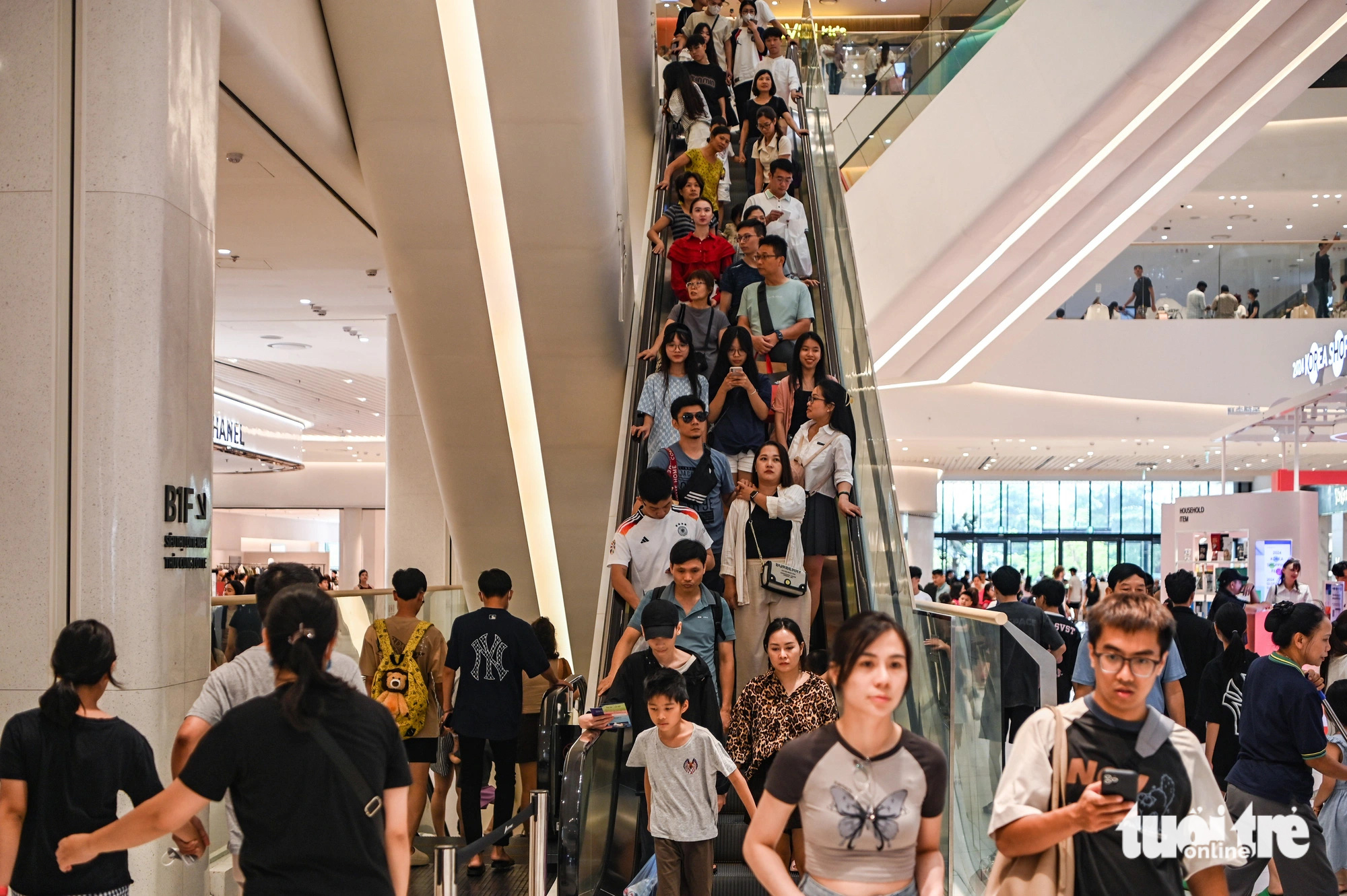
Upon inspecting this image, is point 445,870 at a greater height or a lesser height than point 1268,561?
lesser

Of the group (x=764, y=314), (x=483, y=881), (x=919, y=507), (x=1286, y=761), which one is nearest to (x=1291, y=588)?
(x=764, y=314)

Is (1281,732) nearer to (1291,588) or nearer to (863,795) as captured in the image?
(863,795)

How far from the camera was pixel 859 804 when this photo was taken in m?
2.68

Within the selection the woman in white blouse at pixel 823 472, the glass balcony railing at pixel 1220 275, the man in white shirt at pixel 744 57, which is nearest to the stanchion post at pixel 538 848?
the woman in white blouse at pixel 823 472

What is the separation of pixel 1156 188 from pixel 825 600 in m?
8.53

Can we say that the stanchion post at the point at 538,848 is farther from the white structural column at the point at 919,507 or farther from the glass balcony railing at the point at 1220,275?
the white structural column at the point at 919,507

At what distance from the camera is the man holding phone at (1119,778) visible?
2.55 metres

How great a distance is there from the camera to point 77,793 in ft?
10.2

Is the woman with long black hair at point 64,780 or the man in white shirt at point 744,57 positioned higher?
the man in white shirt at point 744,57

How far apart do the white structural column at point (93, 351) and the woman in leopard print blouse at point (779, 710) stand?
7.55ft

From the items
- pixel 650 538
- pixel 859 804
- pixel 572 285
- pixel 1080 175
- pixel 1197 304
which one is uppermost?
pixel 1197 304

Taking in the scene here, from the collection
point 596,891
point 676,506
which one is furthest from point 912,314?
point 596,891

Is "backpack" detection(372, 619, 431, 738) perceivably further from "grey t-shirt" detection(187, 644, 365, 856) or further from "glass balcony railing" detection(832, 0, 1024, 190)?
"glass balcony railing" detection(832, 0, 1024, 190)

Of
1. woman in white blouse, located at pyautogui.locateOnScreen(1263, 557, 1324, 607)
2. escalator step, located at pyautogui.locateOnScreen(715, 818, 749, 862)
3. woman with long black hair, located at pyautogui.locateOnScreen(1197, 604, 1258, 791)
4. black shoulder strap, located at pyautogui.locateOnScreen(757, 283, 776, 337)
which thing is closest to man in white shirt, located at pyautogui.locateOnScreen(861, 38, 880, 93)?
woman in white blouse, located at pyautogui.locateOnScreen(1263, 557, 1324, 607)
